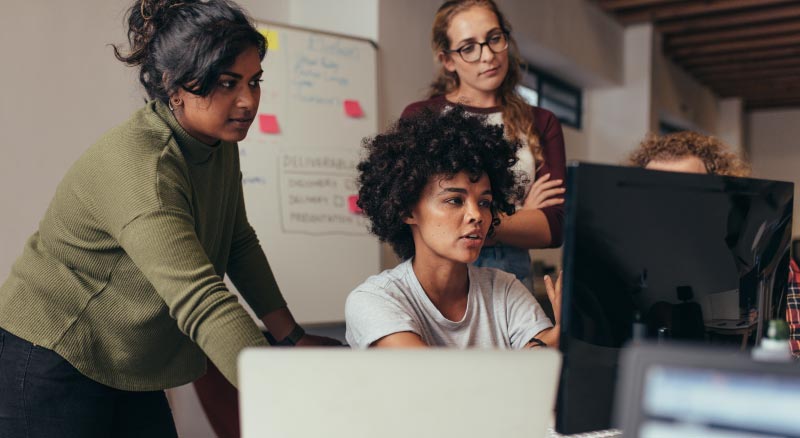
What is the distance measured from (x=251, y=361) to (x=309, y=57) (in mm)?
2668

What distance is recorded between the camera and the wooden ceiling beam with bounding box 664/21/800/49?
648 centimetres

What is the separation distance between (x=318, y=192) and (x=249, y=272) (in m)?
1.64

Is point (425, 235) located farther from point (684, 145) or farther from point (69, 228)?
point (684, 145)

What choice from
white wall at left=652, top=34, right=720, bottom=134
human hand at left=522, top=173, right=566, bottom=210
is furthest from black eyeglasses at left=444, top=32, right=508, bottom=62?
white wall at left=652, top=34, right=720, bottom=134

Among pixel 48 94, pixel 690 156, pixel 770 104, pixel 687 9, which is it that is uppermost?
pixel 687 9

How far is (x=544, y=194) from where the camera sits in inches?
69.3

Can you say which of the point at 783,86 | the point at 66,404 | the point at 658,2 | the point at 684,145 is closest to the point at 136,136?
the point at 66,404

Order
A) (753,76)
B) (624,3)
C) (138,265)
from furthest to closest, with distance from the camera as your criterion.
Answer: (753,76) → (624,3) → (138,265)

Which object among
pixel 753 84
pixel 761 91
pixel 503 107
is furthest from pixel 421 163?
pixel 761 91

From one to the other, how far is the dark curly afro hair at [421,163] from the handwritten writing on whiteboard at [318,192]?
1.54 m

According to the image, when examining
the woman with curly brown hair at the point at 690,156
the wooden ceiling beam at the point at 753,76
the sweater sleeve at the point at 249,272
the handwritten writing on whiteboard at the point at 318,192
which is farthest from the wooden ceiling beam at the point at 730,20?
the sweater sleeve at the point at 249,272

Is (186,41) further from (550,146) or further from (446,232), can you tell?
(550,146)

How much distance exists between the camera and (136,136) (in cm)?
113

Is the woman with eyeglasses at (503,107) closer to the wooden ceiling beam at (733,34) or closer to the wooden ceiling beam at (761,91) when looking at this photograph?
the wooden ceiling beam at (733,34)
